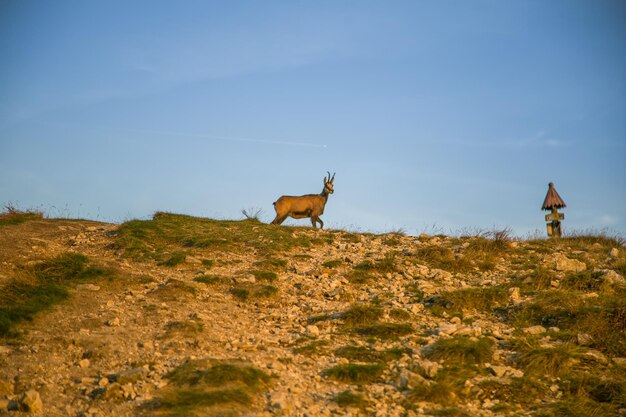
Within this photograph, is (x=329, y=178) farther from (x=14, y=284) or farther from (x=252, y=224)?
(x=14, y=284)

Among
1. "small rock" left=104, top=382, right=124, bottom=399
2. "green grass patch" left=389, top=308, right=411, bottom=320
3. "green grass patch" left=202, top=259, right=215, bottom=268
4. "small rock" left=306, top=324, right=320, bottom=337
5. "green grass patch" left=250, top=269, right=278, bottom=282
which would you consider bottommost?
"small rock" left=104, top=382, right=124, bottom=399

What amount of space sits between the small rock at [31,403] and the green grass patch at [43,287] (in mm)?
2518

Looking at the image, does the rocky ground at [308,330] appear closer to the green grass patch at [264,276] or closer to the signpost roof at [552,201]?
the green grass patch at [264,276]

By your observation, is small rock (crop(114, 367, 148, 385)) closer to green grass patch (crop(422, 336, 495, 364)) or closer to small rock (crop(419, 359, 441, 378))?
small rock (crop(419, 359, 441, 378))

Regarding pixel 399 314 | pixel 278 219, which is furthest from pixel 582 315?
pixel 278 219

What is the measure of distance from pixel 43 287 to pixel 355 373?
21.3 ft


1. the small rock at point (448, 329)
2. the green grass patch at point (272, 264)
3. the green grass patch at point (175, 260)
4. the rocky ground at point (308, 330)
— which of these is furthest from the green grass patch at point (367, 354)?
the green grass patch at point (175, 260)

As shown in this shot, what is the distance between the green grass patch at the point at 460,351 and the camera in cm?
855

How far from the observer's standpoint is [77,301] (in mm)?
10883

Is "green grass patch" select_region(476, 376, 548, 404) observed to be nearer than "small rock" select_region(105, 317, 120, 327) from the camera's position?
Yes

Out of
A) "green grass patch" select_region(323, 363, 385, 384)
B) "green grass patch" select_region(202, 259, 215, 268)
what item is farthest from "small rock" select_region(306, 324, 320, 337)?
"green grass patch" select_region(202, 259, 215, 268)

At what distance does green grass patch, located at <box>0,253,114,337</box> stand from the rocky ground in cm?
11

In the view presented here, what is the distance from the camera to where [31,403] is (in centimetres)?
701

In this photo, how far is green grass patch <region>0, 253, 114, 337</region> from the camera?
32.3 feet
